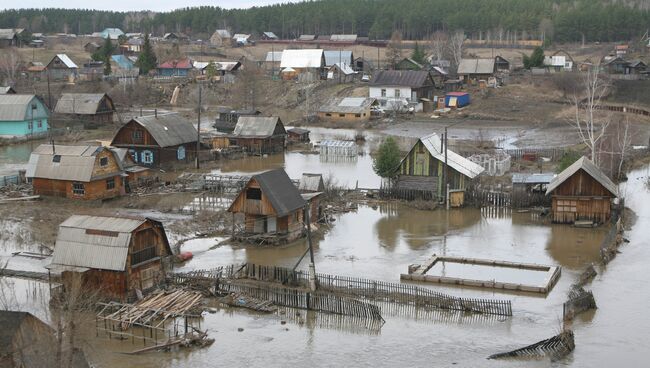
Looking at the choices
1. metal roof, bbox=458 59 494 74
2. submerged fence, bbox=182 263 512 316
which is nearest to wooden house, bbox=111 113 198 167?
submerged fence, bbox=182 263 512 316

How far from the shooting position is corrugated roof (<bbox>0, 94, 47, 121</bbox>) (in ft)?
178

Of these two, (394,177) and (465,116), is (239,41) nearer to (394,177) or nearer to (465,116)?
(465,116)

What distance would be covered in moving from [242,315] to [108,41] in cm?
7799

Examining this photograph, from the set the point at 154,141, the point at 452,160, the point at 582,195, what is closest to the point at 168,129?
the point at 154,141

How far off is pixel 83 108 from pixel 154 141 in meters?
18.4

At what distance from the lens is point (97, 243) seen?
22.9 m

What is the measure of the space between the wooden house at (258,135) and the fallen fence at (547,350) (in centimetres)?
3137

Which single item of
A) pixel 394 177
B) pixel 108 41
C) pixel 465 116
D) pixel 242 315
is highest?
pixel 108 41

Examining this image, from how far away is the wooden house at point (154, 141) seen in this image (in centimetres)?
4384

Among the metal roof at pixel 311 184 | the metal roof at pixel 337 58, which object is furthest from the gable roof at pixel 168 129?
the metal roof at pixel 337 58

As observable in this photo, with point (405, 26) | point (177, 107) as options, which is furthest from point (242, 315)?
point (405, 26)

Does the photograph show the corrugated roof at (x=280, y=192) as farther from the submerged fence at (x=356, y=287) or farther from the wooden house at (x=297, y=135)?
the wooden house at (x=297, y=135)

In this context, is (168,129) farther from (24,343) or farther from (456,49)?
(456,49)

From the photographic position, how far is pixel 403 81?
228ft
